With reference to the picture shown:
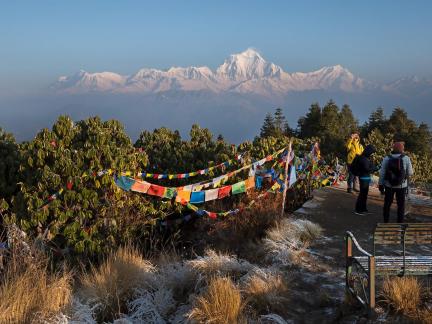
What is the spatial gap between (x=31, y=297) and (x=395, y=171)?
6.70 meters

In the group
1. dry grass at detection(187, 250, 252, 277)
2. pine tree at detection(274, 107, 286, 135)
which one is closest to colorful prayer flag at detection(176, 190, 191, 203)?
dry grass at detection(187, 250, 252, 277)

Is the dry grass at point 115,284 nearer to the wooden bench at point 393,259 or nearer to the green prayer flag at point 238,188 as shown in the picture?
the wooden bench at point 393,259

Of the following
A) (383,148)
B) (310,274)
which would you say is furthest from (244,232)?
(383,148)

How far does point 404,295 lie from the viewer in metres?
4.96

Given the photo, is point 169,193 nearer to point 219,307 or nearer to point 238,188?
point 238,188

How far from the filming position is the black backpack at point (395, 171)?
845cm

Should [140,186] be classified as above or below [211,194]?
above

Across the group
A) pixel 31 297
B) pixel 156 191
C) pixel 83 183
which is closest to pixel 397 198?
pixel 156 191

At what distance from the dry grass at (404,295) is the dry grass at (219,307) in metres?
1.69

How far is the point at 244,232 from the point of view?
27.9 ft

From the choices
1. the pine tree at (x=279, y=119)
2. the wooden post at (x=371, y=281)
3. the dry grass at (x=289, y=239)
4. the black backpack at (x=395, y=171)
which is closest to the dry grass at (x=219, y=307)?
the wooden post at (x=371, y=281)

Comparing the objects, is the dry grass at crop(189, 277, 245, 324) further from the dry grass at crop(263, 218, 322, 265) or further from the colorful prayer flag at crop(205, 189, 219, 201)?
the colorful prayer flag at crop(205, 189, 219, 201)

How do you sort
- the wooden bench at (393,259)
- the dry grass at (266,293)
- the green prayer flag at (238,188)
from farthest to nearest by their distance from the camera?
1. the green prayer flag at (238,188)
2. the dry grass at (266,293)
3. the wooden bench at (393,259)

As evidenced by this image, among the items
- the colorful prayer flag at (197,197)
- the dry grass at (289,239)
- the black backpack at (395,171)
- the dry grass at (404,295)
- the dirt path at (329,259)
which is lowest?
the dirt path at (329,259)
